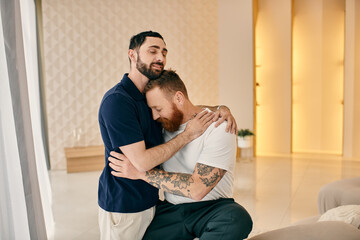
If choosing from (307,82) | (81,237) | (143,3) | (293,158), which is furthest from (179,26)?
(81,237)

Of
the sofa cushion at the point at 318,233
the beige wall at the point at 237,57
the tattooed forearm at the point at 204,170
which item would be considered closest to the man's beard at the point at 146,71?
the tattooed forearm at the point at 204,170

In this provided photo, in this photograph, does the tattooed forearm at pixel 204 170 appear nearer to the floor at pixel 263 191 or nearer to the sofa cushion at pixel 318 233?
the sofa cushion at pixel 318 233

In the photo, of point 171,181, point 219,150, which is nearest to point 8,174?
point 171,181

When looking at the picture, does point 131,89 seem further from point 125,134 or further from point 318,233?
point 318,233

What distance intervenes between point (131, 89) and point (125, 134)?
0.90 ft

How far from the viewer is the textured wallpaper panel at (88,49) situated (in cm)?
573

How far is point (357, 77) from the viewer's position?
20.4 ft

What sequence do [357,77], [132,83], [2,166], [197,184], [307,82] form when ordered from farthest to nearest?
1. [307,82]
2. [357,77]
3. [2,166]
4. [132,83]
5. [197,184]

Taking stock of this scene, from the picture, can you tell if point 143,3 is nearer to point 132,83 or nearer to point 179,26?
point 179,26

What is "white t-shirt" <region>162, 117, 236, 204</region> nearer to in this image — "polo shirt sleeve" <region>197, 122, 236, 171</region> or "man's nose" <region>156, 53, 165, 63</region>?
"polo shirt sleeve" <region>197, 122, 236, 171</region>

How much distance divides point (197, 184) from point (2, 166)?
43.6 inches

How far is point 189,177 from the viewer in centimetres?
168

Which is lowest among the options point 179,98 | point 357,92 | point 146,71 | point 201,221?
point 201,221

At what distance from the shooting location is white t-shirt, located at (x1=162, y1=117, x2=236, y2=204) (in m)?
1.69
